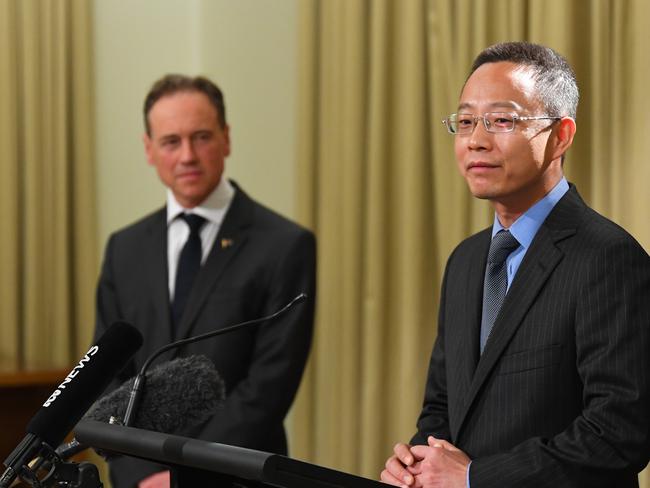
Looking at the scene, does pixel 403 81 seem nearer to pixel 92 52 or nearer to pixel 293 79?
pixel 293 79

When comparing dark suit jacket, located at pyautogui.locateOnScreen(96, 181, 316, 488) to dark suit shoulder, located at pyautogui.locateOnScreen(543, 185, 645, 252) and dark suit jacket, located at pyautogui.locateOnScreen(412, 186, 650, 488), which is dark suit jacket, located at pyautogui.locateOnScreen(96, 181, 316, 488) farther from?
dark suit shoulder, located at pyautogui.locateOnScreen(543, 185, 645, 252)

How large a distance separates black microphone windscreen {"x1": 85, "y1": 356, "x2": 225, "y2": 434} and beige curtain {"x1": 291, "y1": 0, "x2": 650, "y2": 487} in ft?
5.40

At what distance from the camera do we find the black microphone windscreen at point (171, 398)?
1768mm

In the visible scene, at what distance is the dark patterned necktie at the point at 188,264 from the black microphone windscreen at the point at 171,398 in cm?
138

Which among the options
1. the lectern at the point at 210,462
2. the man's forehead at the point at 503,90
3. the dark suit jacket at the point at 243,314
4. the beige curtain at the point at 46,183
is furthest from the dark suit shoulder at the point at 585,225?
the beige curtain at the point at 46,183

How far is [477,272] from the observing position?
7.39 ft

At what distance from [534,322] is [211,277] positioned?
4.39 ft

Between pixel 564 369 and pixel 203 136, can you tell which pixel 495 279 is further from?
pixel 203 136

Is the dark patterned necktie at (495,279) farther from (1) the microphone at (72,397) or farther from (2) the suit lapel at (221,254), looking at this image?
(2) the suit lapel at (221,254)

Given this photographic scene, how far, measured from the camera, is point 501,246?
2188mm

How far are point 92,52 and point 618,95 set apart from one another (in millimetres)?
2701

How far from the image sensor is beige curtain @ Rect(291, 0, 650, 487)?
357 cm

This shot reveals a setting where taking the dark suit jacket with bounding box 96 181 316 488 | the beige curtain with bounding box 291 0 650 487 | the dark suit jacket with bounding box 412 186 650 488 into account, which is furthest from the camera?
the beige curtain with bounding box 291 0 650 487

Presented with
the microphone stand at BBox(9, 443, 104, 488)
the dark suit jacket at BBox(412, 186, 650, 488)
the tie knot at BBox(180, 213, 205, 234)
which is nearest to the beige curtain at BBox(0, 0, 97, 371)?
the tie knot at BBox(180, 213, 205, 234)
